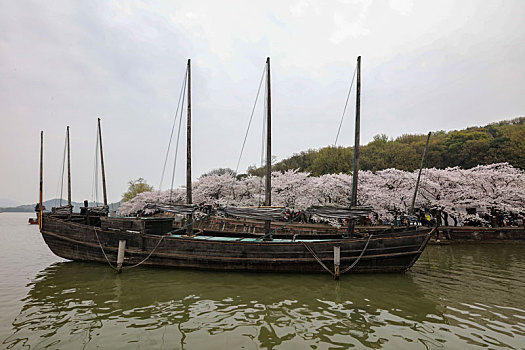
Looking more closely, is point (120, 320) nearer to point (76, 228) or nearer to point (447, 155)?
point (76, 228)

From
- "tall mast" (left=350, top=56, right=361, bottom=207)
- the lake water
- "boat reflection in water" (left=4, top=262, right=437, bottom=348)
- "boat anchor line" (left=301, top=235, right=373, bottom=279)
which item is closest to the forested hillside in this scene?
"tall mast" (left=350, top=56, right=361, bottom=207)

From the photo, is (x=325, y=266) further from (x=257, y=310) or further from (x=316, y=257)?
(x=257, y=310)

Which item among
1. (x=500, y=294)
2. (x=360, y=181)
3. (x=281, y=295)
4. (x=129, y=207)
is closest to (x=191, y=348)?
(x=281, y=295)

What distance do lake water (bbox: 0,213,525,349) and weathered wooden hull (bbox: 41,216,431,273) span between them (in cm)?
48

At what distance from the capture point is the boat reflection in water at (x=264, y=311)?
6242mm

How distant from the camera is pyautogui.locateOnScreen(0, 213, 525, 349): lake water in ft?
20.4

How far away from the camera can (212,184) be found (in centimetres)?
3844

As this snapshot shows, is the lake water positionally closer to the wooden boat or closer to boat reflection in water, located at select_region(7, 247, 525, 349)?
boat reflection in water, located at select_region(7, 247, 525, 349)

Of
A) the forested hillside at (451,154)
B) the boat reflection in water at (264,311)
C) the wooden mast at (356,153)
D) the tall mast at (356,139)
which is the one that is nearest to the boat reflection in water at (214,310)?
the boat reflection in water at (264,311)

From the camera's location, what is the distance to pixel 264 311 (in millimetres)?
7934

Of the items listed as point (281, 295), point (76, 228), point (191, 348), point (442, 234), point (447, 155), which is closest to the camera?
point (191, 348)

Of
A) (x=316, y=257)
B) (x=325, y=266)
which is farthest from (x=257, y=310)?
(x=325, y=266)

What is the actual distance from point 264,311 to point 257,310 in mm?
237

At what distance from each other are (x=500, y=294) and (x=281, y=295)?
8.21 metres
